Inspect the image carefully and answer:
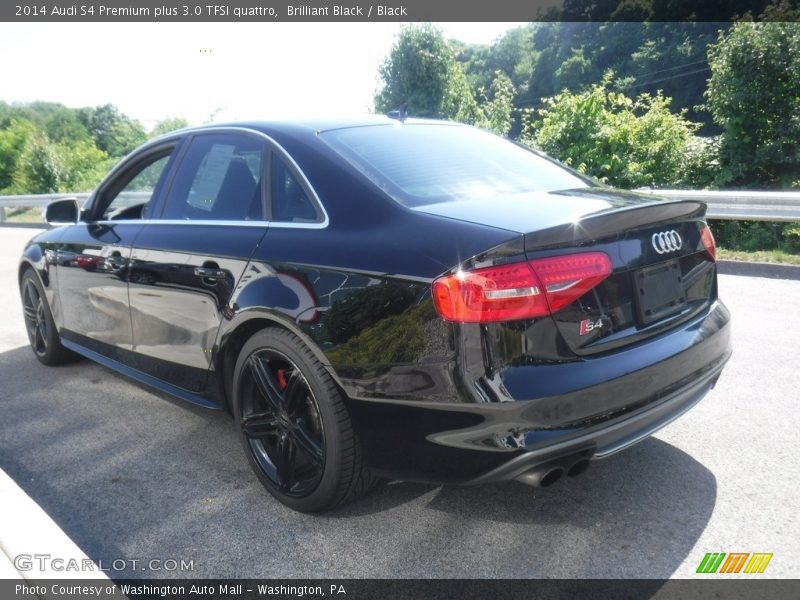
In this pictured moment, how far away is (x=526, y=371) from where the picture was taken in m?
2.14

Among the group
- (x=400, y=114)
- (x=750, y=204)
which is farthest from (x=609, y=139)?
(x=400, y=114)

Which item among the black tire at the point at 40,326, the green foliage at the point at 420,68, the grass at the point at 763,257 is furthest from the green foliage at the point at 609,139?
the green foliage at the point at 420,68

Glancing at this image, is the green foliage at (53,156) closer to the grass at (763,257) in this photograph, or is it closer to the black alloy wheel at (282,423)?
the grass at (763,257)

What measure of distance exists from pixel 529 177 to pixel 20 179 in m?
37.7

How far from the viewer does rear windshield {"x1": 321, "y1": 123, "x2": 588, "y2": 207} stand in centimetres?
271

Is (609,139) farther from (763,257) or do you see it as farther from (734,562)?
(734,562)

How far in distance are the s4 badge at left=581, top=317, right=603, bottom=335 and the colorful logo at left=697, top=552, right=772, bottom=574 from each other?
2.86 ft

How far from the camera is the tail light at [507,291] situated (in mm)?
2133

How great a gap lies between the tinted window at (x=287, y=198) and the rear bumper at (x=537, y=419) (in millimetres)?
844

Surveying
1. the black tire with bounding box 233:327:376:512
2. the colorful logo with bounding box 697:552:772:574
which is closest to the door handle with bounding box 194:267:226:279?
the black tire with bounding box 233:327:376:512

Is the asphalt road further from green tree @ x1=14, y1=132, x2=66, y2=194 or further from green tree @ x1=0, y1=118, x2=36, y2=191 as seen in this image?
green tree @ x1=0, y1=118, x2=36, y2=191

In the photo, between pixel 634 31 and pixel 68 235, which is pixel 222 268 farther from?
pixel 634 31

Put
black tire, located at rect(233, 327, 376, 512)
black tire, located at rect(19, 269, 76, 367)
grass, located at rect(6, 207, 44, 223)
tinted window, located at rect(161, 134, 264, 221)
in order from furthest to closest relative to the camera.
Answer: grass, located at rect(6, 207, 44, 223)
black tire, located at rect(19, 269, 76, 367)
tinted window, located at rect(161, 134, 264, 221)
black tire, located at rect(233, 327, 376, 512)

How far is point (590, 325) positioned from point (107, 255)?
2.88 metres
